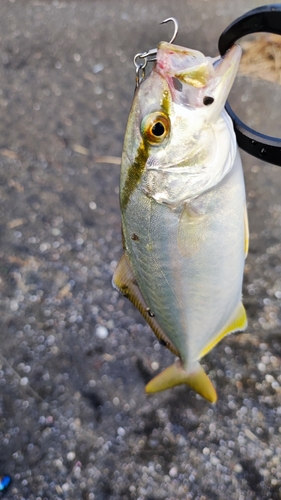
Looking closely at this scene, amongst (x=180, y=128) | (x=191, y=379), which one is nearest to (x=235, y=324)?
(x=191, y=379)

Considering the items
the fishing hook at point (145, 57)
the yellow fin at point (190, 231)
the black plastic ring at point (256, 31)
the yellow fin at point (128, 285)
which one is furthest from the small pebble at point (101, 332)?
the fishing hook at point (145, 57)

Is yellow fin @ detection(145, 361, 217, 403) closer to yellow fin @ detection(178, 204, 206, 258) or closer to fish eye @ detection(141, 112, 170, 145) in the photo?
yellow fin @ detection(178, 204, 206, 258)

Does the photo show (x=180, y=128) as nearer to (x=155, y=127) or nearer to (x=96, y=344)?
(x=155, y=127)

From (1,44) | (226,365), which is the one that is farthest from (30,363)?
(1,44)

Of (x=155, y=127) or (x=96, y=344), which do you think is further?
(x=96, y=344)

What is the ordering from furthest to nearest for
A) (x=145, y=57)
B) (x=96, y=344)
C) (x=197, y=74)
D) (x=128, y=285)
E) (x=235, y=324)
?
1. (x=96, y=344)
2. (x=235, y=324)
3. (x=128, y=285)
4. (x=145, y=57)
5. (x=197, y=74)

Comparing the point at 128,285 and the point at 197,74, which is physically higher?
the point at 197,74
